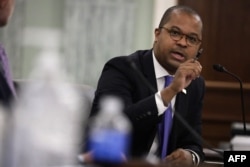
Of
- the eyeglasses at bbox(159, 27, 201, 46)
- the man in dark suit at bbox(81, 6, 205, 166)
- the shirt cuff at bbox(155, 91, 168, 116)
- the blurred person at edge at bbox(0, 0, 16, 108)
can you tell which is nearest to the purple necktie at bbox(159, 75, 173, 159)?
the man in dark suit at bbox(81, 6, 205, 166)

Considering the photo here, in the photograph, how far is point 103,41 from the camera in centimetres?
411

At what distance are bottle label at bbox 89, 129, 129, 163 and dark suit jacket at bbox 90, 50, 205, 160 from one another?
0.88 meters

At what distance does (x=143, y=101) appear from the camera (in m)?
1.89

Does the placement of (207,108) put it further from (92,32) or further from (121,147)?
(121,147)

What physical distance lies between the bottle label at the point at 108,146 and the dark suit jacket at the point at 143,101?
88 cm

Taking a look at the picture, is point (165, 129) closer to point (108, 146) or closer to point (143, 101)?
point (143, 101)

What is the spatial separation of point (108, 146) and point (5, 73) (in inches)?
30.3

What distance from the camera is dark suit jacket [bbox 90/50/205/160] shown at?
74.0 inches

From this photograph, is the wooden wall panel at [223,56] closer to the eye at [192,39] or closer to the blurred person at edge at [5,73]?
the eye at [192,39]

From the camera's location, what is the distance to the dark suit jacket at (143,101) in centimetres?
188

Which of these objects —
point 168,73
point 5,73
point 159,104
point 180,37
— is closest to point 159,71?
point 168,73

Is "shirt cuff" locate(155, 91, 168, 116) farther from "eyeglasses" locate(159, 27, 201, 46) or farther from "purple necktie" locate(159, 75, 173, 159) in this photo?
"eyeglasses" locate(159, 27, 201, 46)

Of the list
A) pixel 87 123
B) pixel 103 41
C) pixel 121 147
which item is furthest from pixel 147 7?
pixel 121 147

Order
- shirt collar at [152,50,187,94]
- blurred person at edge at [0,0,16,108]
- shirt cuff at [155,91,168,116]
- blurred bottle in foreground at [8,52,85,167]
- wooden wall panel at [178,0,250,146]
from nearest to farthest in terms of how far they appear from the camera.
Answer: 1. blurred bottle in foreground at [8,52,85,167]
2. blurred person at edge at [0,0,16,108]
3. shirt cuff at [155,91,168,116]
4. shirt collar at [152,50,187,94]
5. wooden wall panel at [178,0,250,146]
